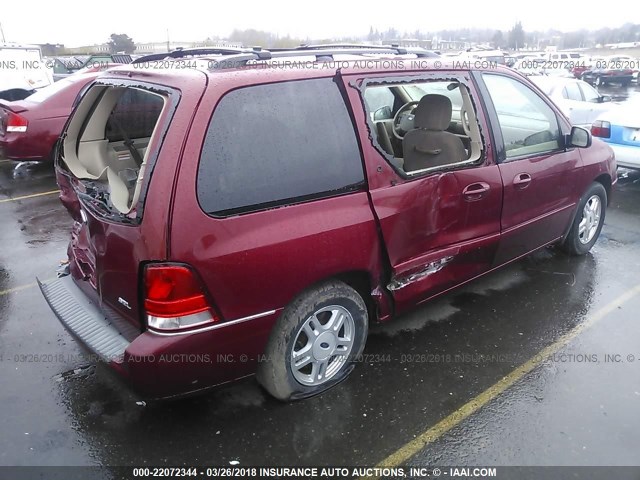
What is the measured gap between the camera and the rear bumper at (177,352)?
88.0 inches

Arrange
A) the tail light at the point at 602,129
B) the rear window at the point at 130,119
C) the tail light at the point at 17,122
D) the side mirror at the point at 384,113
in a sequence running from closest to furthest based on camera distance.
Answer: the rear window at the point at 130,119 < the side mirror at the point at 384,113 < the tail light at the point at 602,129 < the tail light at the point at 17,122

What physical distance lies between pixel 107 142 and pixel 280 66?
156 cm

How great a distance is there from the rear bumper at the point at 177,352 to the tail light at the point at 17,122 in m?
6.04

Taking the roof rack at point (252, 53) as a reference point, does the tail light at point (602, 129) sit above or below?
below

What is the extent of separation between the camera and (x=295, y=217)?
2438mm

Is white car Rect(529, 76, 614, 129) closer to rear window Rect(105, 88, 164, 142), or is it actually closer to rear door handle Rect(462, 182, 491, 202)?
rear door handle Rect(462, 182, 491, 202)

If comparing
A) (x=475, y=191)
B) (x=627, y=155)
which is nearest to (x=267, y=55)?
(x=475, y=191)

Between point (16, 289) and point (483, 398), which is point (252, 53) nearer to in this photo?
point (483, 398)

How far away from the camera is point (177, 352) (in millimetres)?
2230

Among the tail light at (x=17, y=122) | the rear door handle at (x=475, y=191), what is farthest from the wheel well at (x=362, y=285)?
the tail light at (x=17, y=122)

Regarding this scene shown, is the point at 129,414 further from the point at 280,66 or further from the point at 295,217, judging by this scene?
the point at 280,66

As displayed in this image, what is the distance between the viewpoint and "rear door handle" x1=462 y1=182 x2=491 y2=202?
323 centimetres

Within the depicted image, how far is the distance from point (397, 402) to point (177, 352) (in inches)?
51.4

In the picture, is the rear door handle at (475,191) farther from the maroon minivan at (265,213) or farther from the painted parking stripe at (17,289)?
the painted parking stripe at (17,289)
